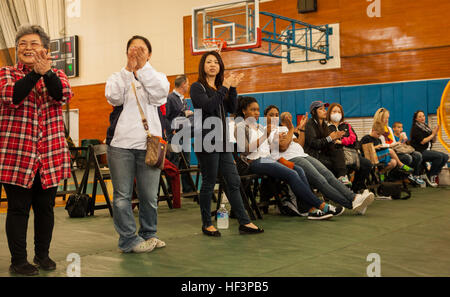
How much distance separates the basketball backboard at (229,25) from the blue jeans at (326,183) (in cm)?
632

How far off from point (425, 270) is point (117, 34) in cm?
1533

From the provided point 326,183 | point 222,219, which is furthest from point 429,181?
point 222,219

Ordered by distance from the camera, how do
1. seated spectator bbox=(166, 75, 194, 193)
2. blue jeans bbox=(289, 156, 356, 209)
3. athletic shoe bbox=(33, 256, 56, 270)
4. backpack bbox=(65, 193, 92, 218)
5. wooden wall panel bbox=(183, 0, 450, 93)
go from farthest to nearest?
wooden wall panel bbox=(183, 0, 450, 93) → seated spectator bbox=(166, 75, 194, 193) → backpack bbox=(65, 193, 92, 218) → blue jeans bbox=(289, 156, 356, 209) → athletic shoe bbox=(33, 256, 56, 270)

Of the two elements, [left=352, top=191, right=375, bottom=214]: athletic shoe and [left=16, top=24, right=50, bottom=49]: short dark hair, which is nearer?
[left=16, top=24, right=50, bottom=49]: short dark hair

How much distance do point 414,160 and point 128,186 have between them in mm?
6264

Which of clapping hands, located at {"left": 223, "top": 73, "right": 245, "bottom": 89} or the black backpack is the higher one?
clapping hands, located at {"left": 223, "top": 73, "right": 245, "bottom": 89}

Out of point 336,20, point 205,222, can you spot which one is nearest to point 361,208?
point 205,222

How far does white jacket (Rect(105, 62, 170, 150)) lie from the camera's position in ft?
10.6

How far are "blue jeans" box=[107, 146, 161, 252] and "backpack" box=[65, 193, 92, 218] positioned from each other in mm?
2069

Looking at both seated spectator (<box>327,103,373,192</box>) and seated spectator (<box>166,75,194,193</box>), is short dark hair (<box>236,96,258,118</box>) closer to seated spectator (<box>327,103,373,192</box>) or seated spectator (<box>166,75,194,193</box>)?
seated spectator (<box>166,75,194,193</box>)

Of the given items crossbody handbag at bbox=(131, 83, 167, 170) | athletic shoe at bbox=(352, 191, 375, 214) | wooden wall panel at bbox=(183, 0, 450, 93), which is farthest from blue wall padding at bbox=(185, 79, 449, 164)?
crossbody handbag at bbox=(131, 83, 167, 170)

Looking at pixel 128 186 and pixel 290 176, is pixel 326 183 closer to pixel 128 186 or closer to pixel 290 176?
pixel 290 176

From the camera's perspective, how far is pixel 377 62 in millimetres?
11805
